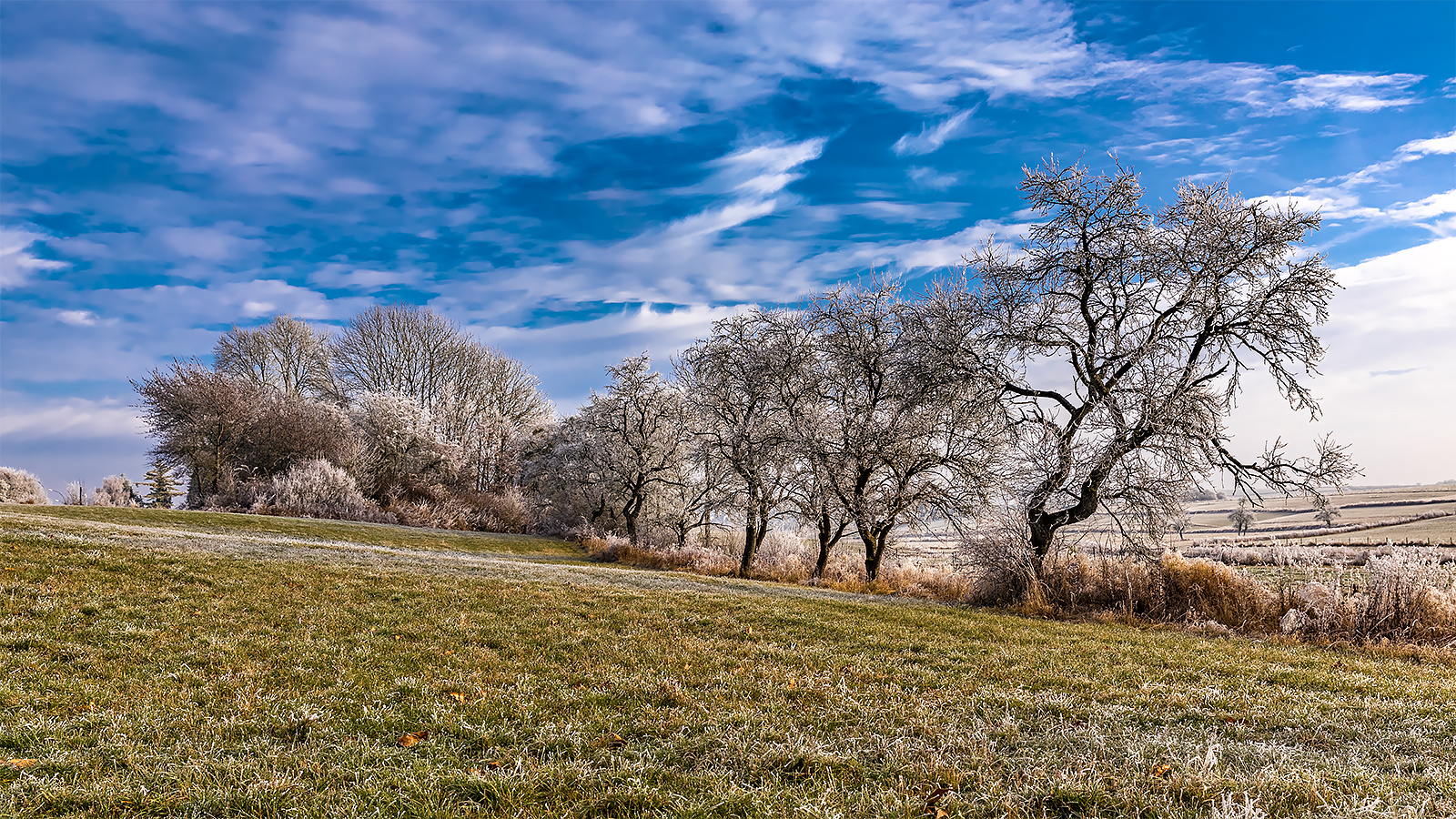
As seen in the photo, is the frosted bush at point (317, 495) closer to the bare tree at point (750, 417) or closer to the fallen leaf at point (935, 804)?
the bare tree at point (750, 417)

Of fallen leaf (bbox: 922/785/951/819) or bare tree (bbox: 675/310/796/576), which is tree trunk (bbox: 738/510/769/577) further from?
fallen leaf (bbox: 922/785/951/819)

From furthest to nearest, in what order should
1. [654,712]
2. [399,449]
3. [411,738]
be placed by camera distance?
1. [399,449]
2. [654,712]
3. [411,738]

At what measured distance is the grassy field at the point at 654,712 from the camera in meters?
4.52

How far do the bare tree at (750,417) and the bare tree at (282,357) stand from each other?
3819cm

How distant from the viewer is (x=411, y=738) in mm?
5664

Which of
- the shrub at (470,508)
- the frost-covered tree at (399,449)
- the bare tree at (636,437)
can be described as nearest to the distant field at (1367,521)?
the bare tree at (636,437)

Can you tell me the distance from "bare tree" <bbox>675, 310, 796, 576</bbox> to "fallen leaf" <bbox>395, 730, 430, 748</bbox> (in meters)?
18.3

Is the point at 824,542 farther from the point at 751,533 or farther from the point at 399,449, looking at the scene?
the point at 399,449

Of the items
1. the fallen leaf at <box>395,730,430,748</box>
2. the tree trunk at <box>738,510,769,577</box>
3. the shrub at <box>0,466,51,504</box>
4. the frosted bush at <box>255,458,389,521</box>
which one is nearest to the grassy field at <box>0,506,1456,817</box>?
the fallen leaf at <box>395,730,430,748</box>

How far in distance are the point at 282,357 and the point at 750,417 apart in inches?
1737

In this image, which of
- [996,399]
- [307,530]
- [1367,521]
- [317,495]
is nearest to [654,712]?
[996,399]

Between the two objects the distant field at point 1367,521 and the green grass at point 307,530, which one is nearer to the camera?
the distant field at point 1367,521

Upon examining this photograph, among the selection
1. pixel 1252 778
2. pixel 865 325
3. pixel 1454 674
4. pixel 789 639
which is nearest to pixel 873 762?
pixel 1252 778

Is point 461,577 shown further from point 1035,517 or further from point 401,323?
point 401,323
